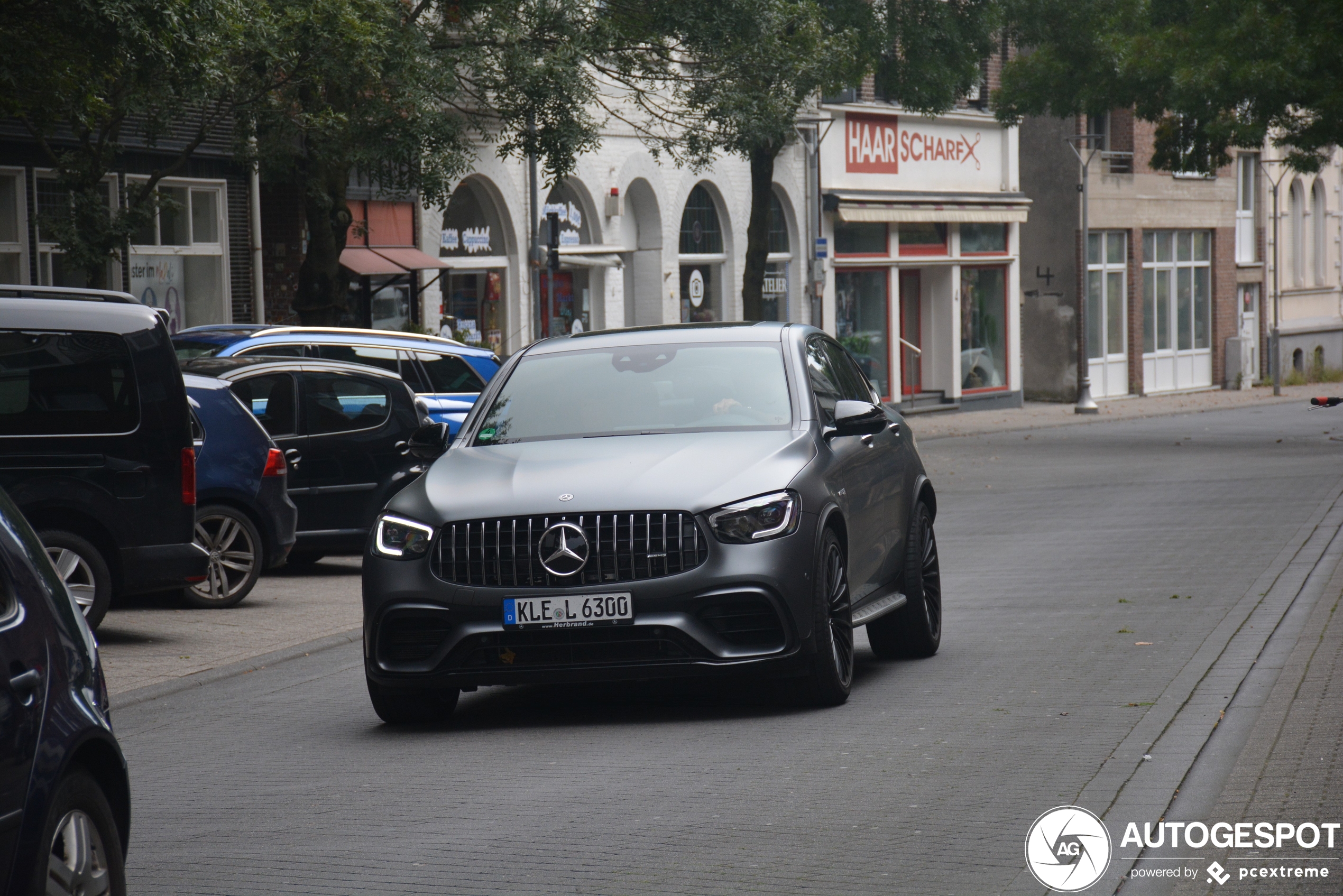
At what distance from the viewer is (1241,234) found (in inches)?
2096

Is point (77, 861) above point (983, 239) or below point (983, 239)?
below

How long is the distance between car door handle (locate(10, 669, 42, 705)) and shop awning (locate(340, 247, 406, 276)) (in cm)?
2064

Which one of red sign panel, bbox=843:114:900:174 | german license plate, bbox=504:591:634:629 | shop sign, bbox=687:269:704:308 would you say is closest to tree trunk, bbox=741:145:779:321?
shop sign, bbox=687:269:704:308

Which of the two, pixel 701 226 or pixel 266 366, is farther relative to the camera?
pixel 701 226

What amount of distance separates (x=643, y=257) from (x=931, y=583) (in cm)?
2222

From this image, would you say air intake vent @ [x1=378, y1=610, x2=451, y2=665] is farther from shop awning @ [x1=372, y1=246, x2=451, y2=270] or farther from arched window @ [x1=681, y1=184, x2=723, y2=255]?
arched window @ [x1=681, y1=184, x2=723, y2=255]

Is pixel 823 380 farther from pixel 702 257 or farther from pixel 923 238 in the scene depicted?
pixel 923 238

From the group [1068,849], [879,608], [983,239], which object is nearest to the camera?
[1068,849]

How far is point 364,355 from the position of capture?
52.6 ft

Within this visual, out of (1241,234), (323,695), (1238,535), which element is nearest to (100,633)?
(323,695)

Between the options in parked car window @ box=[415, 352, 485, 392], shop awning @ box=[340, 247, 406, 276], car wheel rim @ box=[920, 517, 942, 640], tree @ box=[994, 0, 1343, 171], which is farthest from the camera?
tree @ box=[994, 0, 1343, 171]

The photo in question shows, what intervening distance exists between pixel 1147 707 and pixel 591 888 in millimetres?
3389

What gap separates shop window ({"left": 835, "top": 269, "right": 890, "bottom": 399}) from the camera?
36406 mm

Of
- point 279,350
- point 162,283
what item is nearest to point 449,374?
point 279,350
